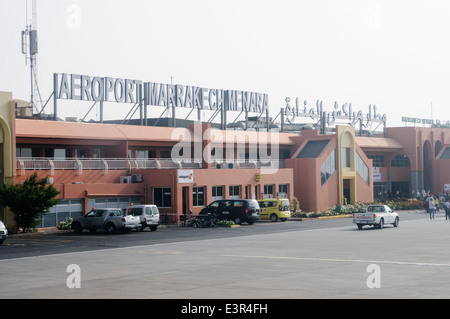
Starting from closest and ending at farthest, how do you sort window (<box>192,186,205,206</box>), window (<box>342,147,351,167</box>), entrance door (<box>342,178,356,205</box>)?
window (<box>192,186,205,206</box>) → window (<box>342,147,351,167</box>) → entrance door (<box>342,178,356,205</box>)

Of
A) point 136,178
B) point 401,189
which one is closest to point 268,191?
point 136,178

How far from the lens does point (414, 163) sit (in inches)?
3179

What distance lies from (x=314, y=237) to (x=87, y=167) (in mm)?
19210

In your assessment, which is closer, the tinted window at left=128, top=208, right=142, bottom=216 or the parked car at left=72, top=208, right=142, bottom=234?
the parked car at left=72, top=208, right=142, bottom=234

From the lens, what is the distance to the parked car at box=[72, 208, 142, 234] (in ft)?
131

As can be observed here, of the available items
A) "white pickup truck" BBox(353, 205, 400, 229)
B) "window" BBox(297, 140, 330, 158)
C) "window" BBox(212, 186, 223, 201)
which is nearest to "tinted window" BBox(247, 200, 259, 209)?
"window" BBox(212, 186, 223, 201)

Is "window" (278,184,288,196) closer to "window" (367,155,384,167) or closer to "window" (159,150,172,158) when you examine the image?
"window" (159,150,172,158)

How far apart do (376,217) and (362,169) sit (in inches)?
1114

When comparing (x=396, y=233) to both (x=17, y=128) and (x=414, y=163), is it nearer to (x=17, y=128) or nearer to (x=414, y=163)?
(x=17, y=128)

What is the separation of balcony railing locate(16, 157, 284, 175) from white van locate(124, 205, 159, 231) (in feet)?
22.3

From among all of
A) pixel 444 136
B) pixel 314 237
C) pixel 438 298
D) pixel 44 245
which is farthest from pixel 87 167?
pixel 444 136

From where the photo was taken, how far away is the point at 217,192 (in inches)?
2066

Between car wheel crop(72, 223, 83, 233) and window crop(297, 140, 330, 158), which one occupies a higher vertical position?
window crop(297, 140, 330, 158)

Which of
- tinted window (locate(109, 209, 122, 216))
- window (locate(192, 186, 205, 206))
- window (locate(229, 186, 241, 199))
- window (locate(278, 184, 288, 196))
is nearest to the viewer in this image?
tinted window (locate(109, 209, 122, 216))
